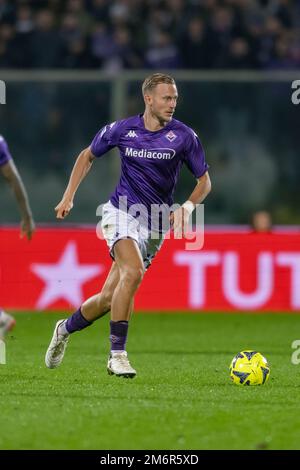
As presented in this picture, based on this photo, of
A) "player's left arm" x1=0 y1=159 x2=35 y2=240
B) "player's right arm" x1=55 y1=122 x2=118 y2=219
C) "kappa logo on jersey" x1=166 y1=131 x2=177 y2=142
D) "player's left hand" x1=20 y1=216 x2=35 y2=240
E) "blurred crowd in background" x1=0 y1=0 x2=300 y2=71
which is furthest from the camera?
"blurred crowd in background" x1=0 y1=0 x2=300 y2=71

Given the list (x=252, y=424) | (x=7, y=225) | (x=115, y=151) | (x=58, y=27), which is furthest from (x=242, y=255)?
(x=252, y=424)

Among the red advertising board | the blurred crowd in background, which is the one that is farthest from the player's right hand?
the blurred crowd in background

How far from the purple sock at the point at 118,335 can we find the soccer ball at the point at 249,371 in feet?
2.85

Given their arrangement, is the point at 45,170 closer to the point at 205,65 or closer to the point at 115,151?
the point at 115,151

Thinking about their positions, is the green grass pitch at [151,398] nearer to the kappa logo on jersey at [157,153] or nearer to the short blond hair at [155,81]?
the kappa logo on jersey at [157,153]

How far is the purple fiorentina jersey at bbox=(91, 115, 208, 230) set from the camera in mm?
9438

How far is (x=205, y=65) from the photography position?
707 inches

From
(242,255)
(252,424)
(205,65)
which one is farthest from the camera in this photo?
(205,65)

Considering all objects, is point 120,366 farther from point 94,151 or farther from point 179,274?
point 179,274

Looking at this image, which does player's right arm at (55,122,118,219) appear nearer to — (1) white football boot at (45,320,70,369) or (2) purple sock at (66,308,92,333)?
(2) purple sock at (66,308,92,333)

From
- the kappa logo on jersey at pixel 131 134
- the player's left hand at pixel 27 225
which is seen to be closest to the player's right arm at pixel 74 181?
the kappa logo on jersey at pixel 131 134

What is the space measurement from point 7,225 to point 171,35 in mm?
4150

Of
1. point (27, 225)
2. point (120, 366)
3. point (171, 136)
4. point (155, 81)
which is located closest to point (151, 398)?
point (120, 366)
